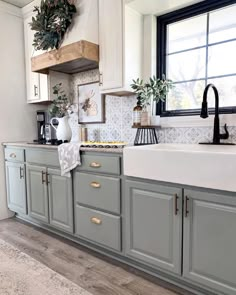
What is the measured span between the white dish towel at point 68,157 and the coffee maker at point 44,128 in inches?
34.0

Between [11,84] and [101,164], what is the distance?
71.0 inches

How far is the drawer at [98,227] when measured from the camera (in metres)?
1.84

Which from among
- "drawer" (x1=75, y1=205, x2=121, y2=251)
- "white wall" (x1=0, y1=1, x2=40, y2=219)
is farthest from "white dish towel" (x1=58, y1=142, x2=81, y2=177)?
"white wall" (x1=0, y1=1, x2=40, y2=219)

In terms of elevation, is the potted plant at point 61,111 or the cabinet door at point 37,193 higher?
the potted plant at point 61,111

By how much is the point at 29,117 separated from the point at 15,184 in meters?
0.88

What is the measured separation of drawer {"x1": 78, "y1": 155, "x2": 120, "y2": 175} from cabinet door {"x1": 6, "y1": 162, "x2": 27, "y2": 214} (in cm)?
100

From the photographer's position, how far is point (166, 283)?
165cm

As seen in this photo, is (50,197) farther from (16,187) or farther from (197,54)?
(197,54)

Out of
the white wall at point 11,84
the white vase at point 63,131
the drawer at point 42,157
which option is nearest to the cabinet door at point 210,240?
the drawer at point 42,157

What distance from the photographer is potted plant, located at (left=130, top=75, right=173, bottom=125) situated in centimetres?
204

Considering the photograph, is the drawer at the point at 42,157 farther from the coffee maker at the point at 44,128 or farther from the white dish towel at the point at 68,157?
the coffee maker at the point at 44,128

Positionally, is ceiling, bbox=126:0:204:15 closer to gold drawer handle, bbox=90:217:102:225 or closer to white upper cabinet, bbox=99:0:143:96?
white upper cabinet, bbox=99:0:143:96

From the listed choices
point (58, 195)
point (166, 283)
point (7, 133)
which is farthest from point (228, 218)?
point (7, 133)

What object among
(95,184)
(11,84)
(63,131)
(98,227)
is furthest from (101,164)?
(11,84)
